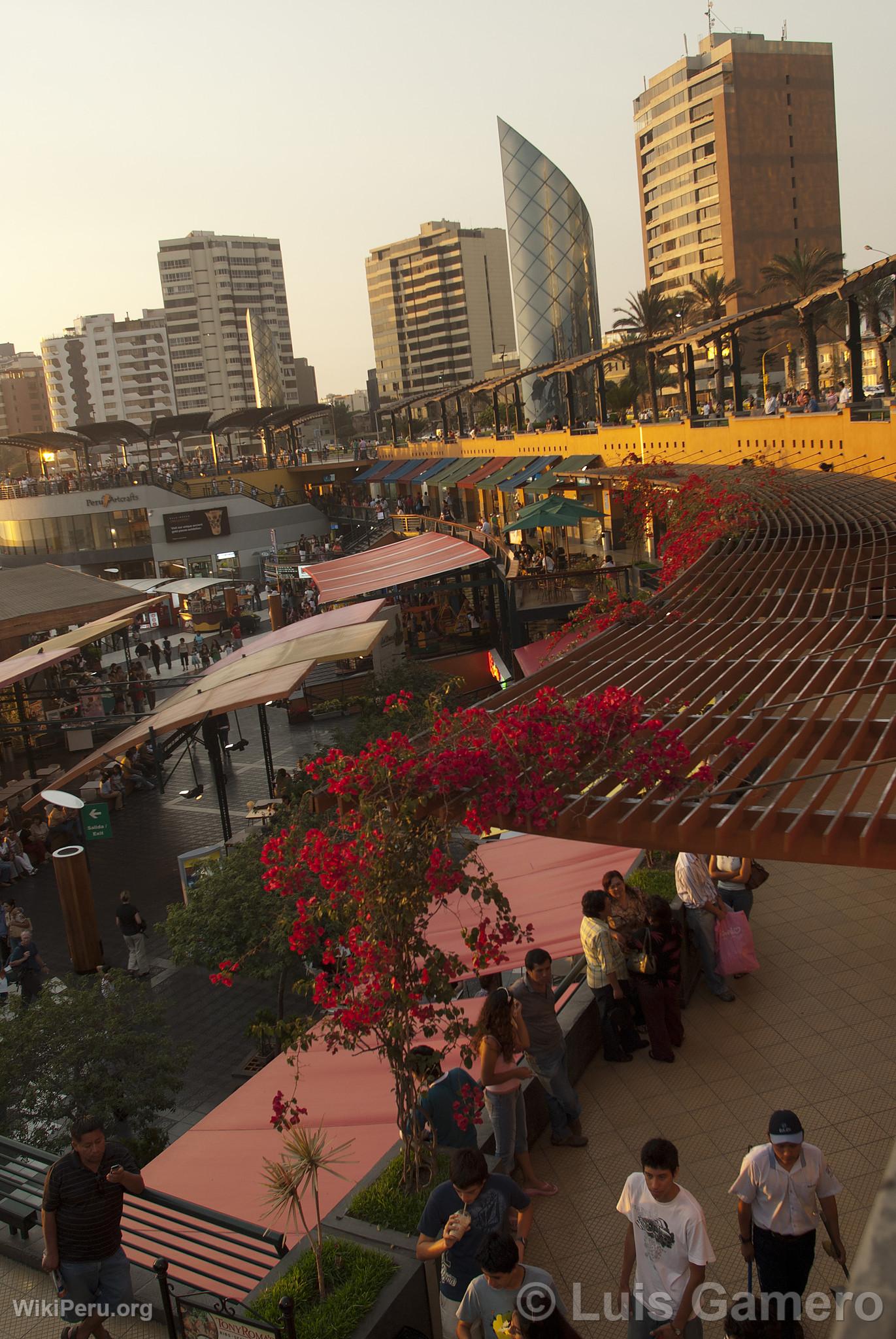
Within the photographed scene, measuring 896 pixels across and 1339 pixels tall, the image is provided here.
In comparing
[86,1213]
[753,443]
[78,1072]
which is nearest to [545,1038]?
[86,1213]

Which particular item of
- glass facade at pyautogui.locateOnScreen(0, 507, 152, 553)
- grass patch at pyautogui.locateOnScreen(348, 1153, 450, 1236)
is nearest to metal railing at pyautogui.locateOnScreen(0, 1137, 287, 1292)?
grass patch at pyautogui.locateOnScreen(348, 1153, 450, 1236)

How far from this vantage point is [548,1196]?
536cm

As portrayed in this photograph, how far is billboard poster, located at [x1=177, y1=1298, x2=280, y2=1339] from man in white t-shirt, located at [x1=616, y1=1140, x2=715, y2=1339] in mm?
1384

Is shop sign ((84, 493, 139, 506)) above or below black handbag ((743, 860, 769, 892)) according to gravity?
above

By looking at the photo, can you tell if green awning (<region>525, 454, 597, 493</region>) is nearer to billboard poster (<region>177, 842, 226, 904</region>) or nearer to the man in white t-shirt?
billboard poster (<region>177, 842, 226, 904</region>)

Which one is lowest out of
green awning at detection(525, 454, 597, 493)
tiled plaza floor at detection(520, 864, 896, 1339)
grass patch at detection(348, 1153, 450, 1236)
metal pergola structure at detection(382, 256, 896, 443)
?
tiled plaza floor at detection(520, 864, 896, 1339)

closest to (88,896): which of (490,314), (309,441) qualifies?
(309,441)

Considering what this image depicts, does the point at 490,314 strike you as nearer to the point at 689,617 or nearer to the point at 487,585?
the point at 487,585

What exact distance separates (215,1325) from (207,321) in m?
161

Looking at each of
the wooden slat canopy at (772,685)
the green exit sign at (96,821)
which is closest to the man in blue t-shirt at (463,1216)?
the wooden slat canopy at (772,685)

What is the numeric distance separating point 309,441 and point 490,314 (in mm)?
68850

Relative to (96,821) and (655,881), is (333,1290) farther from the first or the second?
(96,821)

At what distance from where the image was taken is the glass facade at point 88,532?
53.7 m

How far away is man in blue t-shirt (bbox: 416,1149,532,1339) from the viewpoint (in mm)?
4105
